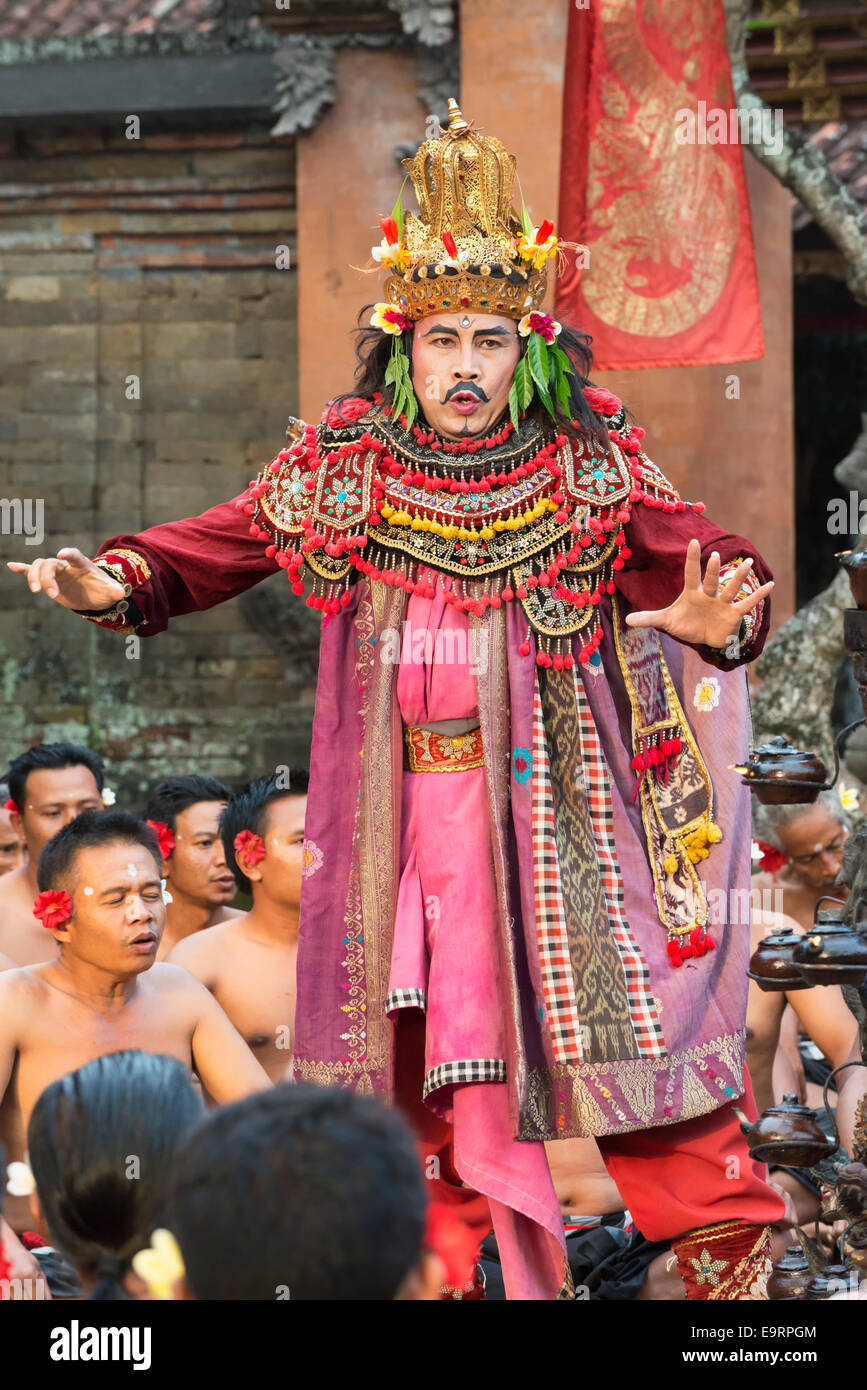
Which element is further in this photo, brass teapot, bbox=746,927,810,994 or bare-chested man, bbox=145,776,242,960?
bare-chested man, bbox=145,776,242,960

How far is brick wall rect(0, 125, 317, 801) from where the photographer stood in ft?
31.5

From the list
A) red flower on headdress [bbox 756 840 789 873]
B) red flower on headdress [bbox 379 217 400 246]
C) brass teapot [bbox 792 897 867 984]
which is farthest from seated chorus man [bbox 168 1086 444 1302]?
red flower on headdress [bbox 756 840 789 873]

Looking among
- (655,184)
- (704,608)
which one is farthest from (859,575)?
(655,184)

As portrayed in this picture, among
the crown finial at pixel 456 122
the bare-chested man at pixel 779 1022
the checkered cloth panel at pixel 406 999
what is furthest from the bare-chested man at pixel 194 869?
the crown finial at pixel 456 122

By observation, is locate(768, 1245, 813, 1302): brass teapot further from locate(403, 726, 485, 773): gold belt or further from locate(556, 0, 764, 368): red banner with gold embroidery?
locate(556, 0, 764, 368): red banner with gold embroidery

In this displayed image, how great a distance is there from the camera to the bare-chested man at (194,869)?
537cm

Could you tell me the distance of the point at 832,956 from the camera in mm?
3008

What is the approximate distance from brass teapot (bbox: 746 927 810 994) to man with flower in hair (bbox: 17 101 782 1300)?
1.33 feet

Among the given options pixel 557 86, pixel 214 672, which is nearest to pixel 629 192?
pixel 557 86

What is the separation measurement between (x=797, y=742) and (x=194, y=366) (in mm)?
3918

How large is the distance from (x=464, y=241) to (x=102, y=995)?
1.85 m

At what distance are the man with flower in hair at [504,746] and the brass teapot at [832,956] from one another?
2.10 ft

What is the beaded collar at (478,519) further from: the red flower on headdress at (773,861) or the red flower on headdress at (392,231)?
the red flower on headdress at (773,861)

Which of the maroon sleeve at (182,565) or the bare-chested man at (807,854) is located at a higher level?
the maroon sleeve at (182,565)
